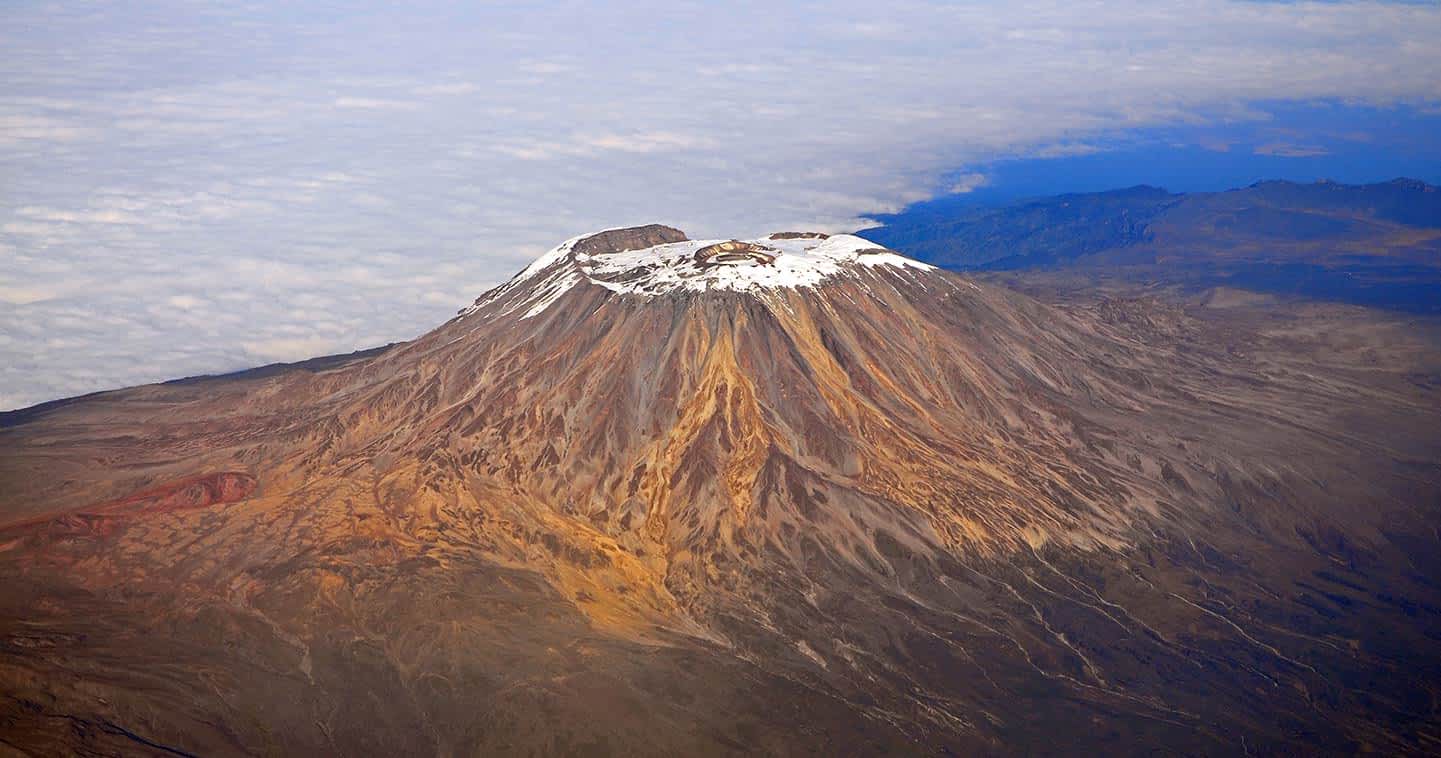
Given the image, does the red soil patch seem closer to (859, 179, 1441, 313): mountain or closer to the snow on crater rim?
the snow on crater rim

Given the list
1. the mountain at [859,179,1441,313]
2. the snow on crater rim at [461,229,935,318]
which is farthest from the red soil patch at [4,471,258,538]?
the mountain at [859,179,1441,313]

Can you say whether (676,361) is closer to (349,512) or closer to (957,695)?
(349,512)

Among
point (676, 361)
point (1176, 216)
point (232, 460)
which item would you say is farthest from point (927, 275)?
point (1176, 216)

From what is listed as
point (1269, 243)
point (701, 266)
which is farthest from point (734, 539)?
point (1269, 243)

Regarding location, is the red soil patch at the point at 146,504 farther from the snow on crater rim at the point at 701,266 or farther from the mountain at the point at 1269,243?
the mountain at the point at 1269,243

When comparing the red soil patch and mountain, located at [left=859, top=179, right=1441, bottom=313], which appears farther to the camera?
mountain, located at [left=859, top=179, right=1441, bottom=313]

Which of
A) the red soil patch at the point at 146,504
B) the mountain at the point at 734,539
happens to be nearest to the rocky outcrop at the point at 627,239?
the mountain at the point at 734,539
